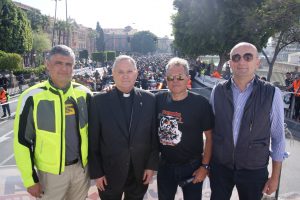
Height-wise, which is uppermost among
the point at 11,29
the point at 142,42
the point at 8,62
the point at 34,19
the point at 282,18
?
the point at 142,42

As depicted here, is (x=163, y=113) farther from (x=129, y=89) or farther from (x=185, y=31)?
(x=185, y=31)

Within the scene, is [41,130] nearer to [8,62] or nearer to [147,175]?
[147,175]

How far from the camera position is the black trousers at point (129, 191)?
311cm

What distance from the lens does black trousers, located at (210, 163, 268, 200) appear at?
298 cm

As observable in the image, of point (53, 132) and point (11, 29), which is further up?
point (11, 29)

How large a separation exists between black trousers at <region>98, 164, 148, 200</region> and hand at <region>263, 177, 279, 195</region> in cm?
118

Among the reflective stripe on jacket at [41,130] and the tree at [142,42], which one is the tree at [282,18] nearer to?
the reflective stripe on jacket at [41,130]

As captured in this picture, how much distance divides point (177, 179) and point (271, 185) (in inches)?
35.1

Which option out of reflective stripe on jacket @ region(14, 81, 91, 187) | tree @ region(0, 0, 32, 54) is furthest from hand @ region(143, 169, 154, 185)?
tree @ region(0, 0, 32, 54)

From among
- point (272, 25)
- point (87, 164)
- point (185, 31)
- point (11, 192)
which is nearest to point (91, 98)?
point (87, 164)

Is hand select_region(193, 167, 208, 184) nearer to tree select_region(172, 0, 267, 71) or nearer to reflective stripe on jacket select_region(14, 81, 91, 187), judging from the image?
reflective stripe on jacket select_region(14, 81, 91, 187)

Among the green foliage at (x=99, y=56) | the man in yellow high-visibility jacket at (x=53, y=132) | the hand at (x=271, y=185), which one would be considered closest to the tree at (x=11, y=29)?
the green foliage at (x=99, y=56)

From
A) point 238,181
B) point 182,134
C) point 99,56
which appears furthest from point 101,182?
point 99,56

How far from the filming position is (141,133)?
3.00 meters
